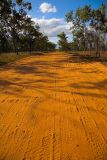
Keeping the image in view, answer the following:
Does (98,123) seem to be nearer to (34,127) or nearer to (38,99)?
(34,127)

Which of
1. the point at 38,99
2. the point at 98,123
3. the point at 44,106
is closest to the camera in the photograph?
the point at 98,123

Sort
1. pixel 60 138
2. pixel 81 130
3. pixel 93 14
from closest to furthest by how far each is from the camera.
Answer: pixel 60 138 < pixel 81 130 < pixel 93 14

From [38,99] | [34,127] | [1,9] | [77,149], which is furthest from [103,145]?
[1,9]

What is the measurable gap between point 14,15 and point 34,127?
35.9 meters

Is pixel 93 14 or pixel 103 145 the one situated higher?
pixel 93 14

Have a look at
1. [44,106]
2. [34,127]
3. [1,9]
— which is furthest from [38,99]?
[1,9]

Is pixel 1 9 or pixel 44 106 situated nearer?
pixel 44 106

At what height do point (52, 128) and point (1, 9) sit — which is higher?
point (1, 9)

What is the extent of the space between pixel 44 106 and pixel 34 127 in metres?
1.75

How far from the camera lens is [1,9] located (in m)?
28.7

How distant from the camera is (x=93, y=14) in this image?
39219 mm

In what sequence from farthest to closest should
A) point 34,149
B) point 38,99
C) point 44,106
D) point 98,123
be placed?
1. point 38,99
2. point 44,106
3. point 98,123
4. point 34,149

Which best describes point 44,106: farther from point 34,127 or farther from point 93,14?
point 93,14

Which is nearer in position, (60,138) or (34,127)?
(60,138)
